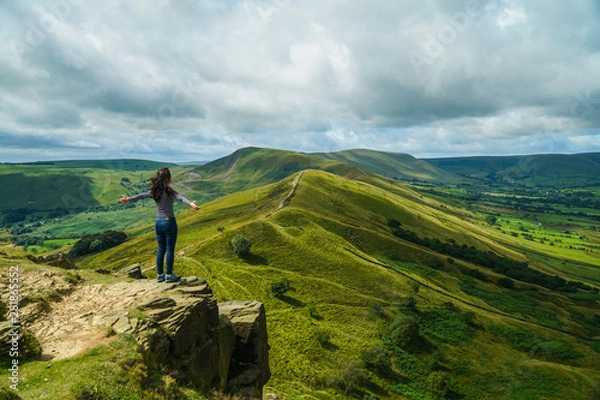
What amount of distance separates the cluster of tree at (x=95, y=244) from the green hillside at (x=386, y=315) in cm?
5053

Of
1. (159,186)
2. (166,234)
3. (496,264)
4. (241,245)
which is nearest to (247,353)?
(166,234)

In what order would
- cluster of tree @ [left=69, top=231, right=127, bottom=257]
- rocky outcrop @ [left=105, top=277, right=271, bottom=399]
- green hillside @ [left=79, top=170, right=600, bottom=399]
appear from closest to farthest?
rocky outcrop @ [left=105, top=277, right=271, bottom=399]
green hillside @ [left=79, top=170, right=600, bottom=399]
cluster of tree @ [left=69, top=231, right=127, bottom=257]

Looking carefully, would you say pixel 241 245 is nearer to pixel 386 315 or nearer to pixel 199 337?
pixel 386 315

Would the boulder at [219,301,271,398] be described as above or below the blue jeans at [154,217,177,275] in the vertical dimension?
below

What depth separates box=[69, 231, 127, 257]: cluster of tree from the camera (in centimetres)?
15975

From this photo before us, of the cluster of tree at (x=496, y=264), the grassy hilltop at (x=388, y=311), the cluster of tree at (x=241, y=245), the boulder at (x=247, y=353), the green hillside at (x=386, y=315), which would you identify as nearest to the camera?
the boulder at (x=247, y=353)

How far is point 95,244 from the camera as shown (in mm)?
160125

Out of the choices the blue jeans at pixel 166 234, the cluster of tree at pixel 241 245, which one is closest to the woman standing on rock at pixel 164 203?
the blue jeans at pixel 166 234

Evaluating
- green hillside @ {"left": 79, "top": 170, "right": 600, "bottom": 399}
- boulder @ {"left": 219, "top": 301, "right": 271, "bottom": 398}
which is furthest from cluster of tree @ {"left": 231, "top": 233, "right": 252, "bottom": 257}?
boulder @ {"left": 219, "top": 301, "right": 271, "bottom": 398}

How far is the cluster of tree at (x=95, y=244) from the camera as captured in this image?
159750 millimetres

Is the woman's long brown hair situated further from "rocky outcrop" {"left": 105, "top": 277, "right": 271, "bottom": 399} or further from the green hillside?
the green hillside

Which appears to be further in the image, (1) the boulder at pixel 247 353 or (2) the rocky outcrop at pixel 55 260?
(2) the rocky outcrop at pixel 55 260

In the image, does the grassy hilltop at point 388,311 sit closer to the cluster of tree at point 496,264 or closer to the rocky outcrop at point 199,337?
the cluster of tree at point 496,264

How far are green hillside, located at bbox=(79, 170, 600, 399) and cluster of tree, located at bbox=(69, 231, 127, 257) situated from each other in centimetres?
5053
